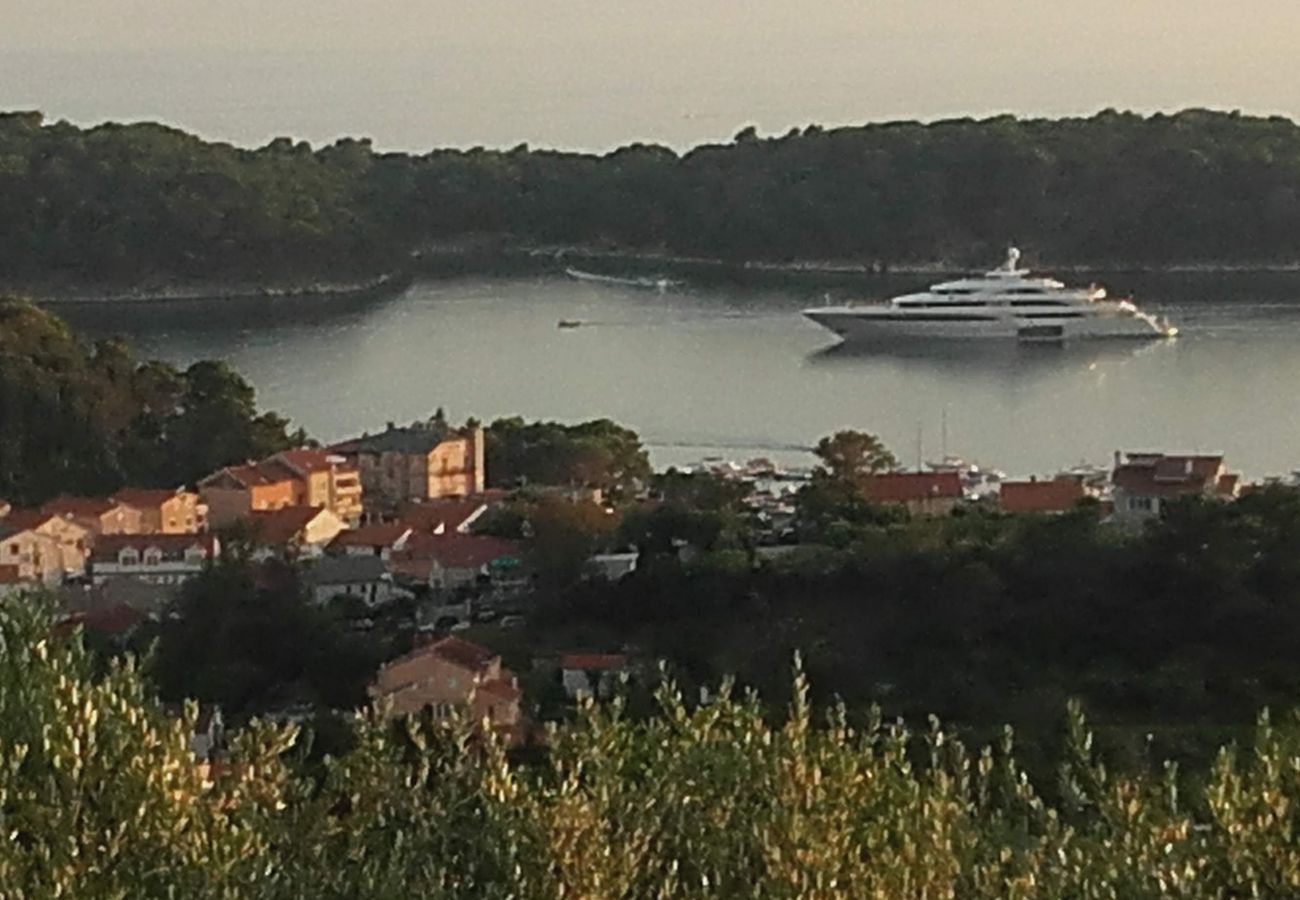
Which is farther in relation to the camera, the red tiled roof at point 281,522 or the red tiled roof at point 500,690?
the red tiled roof at point 281,522

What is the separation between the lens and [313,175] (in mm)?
34531

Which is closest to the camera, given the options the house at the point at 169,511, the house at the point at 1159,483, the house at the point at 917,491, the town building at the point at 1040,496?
the house at the point at 1159,483

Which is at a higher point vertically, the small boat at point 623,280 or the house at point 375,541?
the house at point 375,541

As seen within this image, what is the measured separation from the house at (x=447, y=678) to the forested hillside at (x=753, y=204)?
845 inches

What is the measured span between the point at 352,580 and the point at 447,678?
7.04 feet

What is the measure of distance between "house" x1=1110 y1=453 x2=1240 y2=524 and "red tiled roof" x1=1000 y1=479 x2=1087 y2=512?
0.19m

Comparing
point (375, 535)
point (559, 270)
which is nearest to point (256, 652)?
point (375, 535)

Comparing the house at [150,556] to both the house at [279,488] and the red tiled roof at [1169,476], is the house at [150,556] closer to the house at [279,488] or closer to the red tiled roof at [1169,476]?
the house at [279,488]

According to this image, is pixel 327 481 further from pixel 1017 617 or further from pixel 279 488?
pixel 1017 617

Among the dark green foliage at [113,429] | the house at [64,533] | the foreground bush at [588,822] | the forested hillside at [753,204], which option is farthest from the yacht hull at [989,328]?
the foreground bush at [588,822]

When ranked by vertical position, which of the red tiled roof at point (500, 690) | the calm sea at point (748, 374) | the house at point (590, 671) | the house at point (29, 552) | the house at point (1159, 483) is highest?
the house at point (1159, 483)

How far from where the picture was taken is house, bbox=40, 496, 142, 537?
932cm

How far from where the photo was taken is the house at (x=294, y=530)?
8820mm

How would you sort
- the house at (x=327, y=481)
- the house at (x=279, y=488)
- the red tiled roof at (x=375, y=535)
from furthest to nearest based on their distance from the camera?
1. the house at (x=327, y=481)
2. the house at (x=279, y=488)
3. the red tiled roof at (x=375, y=535)
